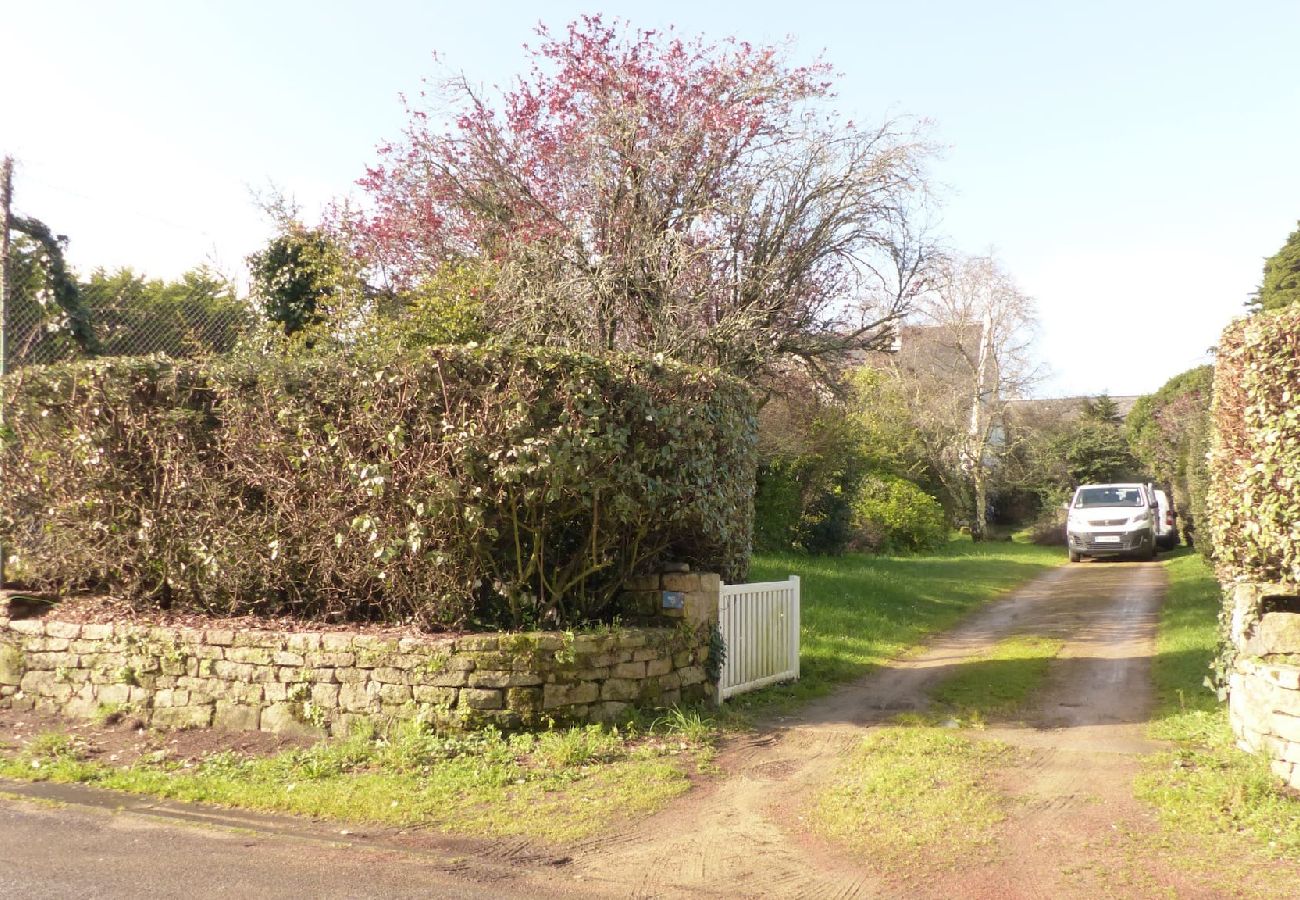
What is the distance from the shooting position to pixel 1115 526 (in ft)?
79.5

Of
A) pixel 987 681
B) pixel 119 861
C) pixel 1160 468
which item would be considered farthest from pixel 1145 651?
pixel 1160 468

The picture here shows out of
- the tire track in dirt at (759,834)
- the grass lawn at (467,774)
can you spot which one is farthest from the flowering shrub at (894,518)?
the tire track in dirt at (759,834)

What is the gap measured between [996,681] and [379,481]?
619cm

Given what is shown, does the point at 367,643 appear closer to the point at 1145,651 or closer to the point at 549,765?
the point at 549,765

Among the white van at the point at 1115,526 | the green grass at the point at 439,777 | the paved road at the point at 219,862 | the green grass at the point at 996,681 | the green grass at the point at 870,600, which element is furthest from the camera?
the white van at the point at 1115,526

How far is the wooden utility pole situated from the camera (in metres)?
9.22

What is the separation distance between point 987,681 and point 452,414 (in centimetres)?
585

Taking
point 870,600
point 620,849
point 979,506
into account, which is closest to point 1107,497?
point 979,506

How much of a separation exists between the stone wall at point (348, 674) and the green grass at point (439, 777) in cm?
26

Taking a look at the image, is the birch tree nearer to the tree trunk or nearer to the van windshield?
the tree trunk

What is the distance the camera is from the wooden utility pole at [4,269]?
30.2 ft

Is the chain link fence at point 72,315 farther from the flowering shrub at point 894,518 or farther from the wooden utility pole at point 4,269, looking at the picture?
the flowering shrub at point 894,518

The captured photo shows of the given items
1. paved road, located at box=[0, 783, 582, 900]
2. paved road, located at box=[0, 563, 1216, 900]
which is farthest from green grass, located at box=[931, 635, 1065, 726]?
paved road, located at box=[0, 783, 582, 900]

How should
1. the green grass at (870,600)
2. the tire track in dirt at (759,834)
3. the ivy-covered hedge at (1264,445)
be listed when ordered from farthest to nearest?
the green grass at (870,600)
the ivy-covered hedge at (1264,445)
the tire track in dirt at (759,834)
